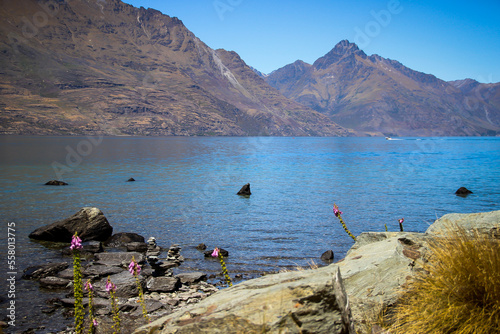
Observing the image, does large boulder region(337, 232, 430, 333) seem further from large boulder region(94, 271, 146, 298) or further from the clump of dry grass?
large boulder region(94, 271, 146, 298)

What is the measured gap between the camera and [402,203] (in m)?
35.0

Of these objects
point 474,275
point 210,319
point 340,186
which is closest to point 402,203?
point 340,186

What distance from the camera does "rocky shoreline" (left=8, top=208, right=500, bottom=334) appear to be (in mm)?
4914

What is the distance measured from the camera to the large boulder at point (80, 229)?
68.9 ft

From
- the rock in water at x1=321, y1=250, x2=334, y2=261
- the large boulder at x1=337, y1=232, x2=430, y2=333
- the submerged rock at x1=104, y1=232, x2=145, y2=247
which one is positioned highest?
the large boulder at x1=337, y1=232, x2=430, y2=333

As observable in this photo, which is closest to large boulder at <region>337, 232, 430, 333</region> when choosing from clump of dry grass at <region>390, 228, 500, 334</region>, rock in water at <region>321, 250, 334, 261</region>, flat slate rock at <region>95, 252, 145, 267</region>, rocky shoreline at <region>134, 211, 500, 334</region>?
rocky shoreline at <region>134, 211, 500, 334</region>

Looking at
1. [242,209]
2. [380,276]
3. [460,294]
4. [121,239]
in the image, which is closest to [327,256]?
[380,276]

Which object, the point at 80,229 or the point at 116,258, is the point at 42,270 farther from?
the point at 80,229

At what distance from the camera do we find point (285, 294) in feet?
16.6

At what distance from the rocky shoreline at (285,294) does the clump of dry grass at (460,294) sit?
34.8 inches

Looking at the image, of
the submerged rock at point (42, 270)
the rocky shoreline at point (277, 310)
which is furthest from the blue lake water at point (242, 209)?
the rocky shoreline at point (277, 310)

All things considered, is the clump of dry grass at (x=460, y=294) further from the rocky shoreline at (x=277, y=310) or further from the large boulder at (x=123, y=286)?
the large boulder at (x=123, y=286)

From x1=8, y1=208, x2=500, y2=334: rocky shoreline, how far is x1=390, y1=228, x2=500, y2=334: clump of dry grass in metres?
0.88

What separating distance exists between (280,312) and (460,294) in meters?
3.10
